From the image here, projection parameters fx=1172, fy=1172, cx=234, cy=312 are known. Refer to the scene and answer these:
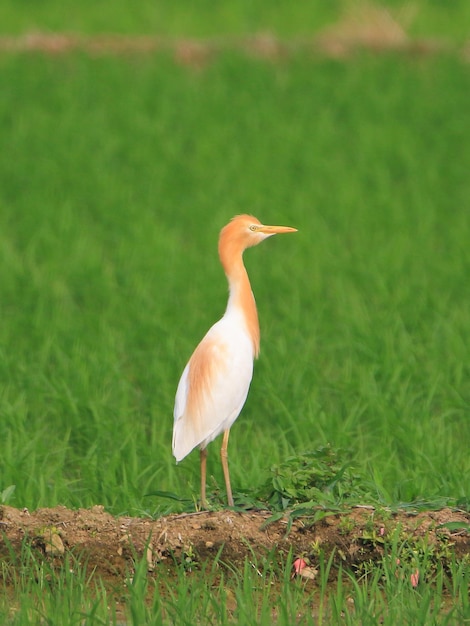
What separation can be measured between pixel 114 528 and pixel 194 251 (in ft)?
14.4

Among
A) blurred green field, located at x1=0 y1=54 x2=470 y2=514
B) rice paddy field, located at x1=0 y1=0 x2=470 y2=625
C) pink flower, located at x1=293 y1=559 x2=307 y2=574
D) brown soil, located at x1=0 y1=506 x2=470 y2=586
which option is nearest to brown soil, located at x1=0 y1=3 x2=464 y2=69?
rice paddy field, located at x1=0 y1=0 x2=470 y2=625

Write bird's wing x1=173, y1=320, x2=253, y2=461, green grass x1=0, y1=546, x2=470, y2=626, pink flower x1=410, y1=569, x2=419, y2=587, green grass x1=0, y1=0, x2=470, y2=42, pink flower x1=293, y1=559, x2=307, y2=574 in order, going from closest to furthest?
green grass x1=0, y1=546, x2=470, y2=626
pink flower x1=410, y1=569, x2=419, y2=587
pink flower x1=293, y1=559, x2=307, y2=574
bird's wing x1=173, y1=320, x2=253, y2=461
green grass x1=0, y1=0, x2=470, y2=42

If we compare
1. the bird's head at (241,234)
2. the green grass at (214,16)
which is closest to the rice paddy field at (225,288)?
the bird's head at (241,234)

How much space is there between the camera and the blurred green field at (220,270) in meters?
5.07

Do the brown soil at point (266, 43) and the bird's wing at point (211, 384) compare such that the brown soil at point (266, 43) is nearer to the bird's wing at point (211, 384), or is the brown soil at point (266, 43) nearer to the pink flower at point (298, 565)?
the bird's wing at point (211, 384)

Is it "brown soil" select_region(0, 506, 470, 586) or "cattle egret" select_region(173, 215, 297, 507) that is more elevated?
"cattle egret" select_region(173, 215, 297, 507)

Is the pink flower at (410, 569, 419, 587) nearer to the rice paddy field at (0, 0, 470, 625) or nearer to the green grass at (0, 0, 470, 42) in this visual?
the rice paddy field at (0, 0, 470, 625)

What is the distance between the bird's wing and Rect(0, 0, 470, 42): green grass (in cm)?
1200

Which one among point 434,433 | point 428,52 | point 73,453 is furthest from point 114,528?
point 428,52

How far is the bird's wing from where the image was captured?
157 inches

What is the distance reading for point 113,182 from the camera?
9375 millimetres

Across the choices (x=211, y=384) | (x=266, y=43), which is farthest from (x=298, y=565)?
(x=266, y=43)

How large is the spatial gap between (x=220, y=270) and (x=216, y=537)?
154 inches

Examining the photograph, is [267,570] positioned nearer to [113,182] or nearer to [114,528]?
[114,528]
